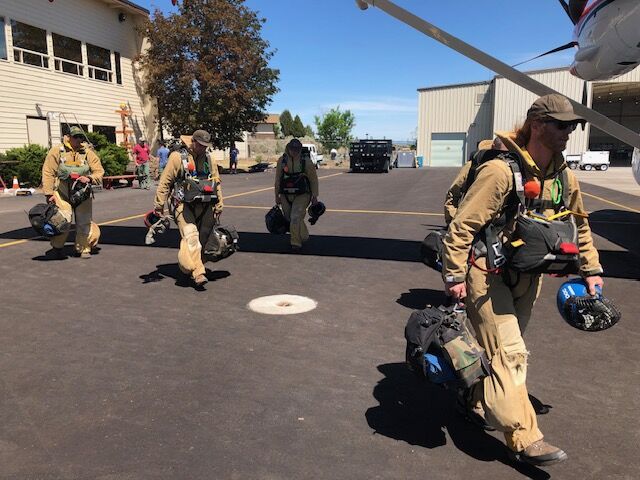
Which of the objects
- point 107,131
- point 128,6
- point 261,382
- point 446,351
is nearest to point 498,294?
point 446,351

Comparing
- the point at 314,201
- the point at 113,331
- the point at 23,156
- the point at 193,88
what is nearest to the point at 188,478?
the point at 113,331

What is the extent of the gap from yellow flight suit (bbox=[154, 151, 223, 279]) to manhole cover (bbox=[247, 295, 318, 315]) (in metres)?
0.93

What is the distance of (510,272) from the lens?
9.30ft

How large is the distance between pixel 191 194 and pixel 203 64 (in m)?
26.6

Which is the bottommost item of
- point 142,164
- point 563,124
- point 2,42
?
point 142,164

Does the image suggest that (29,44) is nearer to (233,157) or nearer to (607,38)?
(233,157)

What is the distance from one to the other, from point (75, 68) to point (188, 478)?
1020 inches

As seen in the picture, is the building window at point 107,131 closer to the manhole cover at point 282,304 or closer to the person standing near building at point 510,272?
the manhole cover at point 282,304

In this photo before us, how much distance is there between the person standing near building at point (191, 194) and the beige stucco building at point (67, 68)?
1782 cm

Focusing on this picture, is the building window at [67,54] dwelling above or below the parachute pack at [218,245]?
above

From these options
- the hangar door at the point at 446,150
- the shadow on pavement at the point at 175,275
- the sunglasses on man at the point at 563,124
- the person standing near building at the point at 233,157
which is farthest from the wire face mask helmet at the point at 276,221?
the hangar door at the point at 446,150

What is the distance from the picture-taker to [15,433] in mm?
3035

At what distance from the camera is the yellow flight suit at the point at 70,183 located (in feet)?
24.4

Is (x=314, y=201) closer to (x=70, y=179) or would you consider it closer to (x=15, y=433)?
(x=70, y=179)
